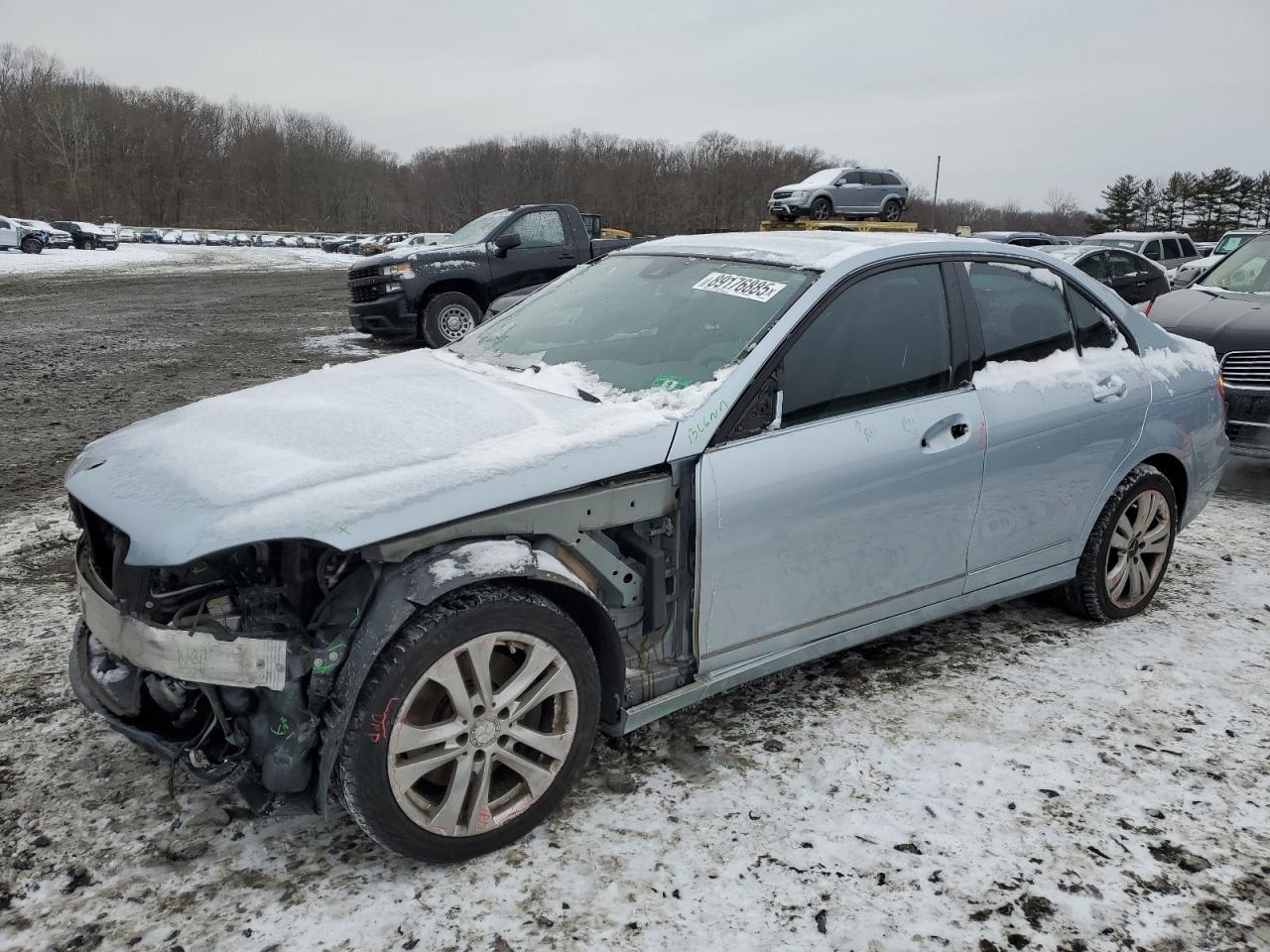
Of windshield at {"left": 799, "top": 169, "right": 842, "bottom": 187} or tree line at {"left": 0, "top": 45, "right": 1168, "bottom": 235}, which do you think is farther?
tree line at {"left": 0, "top": 45, "right": 1168, "bottom": 235}

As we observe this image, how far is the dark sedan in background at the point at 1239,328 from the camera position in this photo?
6066 mm

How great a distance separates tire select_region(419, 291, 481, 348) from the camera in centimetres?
1127

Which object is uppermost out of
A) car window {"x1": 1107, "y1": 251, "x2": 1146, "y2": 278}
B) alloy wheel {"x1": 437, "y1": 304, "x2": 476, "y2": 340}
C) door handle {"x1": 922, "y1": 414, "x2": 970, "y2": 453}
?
car window {"x1": 1107, "y1": 251, "x2": 1146, "y2": 278}

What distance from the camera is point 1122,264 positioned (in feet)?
42.8

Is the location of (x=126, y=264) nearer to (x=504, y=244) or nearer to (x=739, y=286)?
(x=504, y=244)

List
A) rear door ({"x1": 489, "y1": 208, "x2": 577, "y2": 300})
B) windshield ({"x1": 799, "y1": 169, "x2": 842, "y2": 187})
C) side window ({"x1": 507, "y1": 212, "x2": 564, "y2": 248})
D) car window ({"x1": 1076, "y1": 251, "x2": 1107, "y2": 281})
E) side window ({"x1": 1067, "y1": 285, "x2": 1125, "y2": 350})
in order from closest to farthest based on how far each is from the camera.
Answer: side window ({"x1": 1067, "y1": 285, "x2": 1125, "y2": 350}) < rear door ({"x1": 489, "y1": 208, "x2": 577, "y2": 300}) < side window ({"x1": 507, "y1": 212, "x2": 564, "y2": 248}) < car window ({"x1": 1076, "y1": 251, "x2": 1107, "y2": 281}) < windshield ({"x1": 799, "y1": 169, "x2": 842, "y2": 187})

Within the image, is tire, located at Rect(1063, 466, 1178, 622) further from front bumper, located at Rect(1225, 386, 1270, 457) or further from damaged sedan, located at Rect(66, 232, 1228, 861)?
front bumper, located at Rect(1225, 386, 1270, 457)

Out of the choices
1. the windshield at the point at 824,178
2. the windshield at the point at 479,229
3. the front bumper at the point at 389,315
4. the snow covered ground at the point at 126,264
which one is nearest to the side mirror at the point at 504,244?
the windshield at the point at 479,229

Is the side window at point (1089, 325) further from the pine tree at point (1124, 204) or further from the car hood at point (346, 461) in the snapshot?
the pine tree at point (1124, 204)

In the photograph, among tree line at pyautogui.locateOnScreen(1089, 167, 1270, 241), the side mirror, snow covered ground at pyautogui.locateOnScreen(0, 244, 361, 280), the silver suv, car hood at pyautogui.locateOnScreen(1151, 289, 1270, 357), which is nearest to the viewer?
car hood at pyautogui.locateOnScreen(1151, 289, 1270, 357)

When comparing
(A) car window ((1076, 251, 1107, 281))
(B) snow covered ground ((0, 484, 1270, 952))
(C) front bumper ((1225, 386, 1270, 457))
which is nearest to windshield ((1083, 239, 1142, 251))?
(A) car window ((1076, 251, 1107, 281))

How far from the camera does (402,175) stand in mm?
111000

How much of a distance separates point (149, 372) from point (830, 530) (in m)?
9.42

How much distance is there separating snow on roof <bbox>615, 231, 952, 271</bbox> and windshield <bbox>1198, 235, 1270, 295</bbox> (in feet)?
16.9
